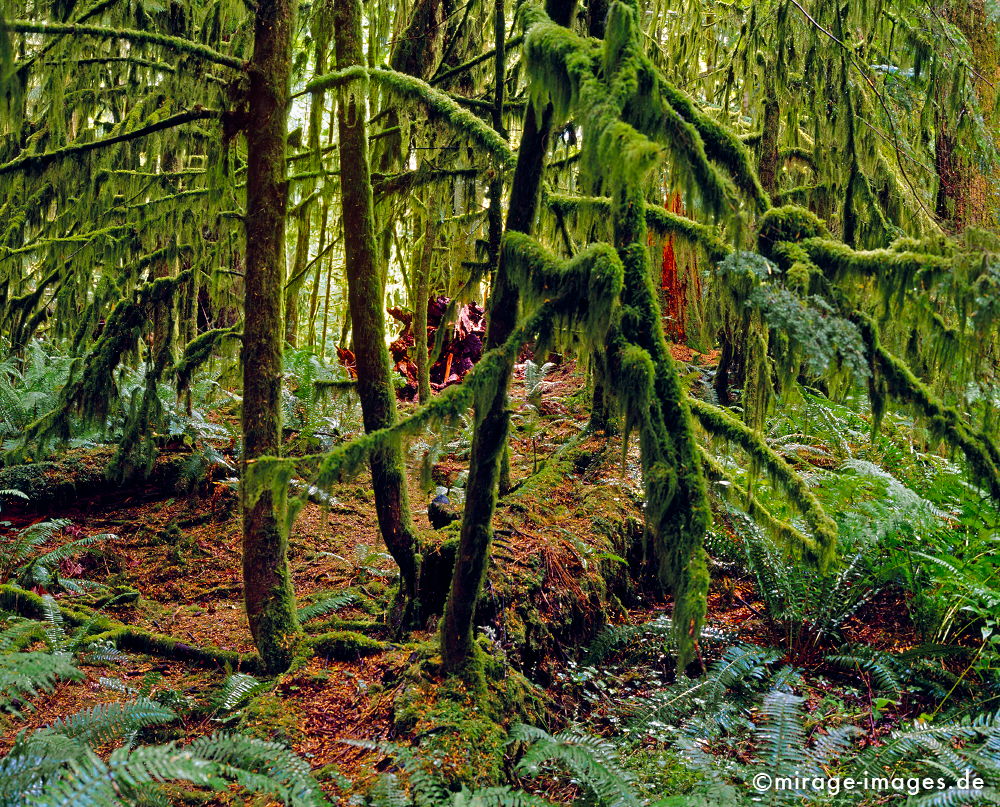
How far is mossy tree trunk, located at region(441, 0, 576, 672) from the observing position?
239 cm

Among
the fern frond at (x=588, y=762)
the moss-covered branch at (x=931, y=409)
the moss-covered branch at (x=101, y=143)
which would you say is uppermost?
the moss-covered branch at (x=101, y=143)

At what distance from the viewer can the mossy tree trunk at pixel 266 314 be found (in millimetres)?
3746

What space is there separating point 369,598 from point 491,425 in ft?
8.82

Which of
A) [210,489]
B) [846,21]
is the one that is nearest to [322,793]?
[210,489]

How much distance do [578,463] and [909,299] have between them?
13.1ft

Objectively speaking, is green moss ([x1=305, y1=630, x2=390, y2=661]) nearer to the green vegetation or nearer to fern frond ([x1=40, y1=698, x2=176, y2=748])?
the green vegetation

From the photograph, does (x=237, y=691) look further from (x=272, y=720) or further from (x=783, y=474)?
(x=783, y=474)

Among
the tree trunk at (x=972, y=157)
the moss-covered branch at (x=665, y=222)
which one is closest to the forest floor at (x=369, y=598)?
the moss-covered branch at (x=665, y=222)

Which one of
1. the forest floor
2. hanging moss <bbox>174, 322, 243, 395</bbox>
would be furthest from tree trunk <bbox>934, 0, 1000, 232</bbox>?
hanging moss <bbox>174, 322, 243, 395</bbox>

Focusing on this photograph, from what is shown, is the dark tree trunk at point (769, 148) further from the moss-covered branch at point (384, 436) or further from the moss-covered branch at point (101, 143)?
the moss-covered branch at point (384, 436)

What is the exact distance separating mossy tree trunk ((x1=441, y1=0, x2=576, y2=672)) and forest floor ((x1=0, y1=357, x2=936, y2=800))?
0.35 meters

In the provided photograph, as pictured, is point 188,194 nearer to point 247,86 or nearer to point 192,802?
point 247,86

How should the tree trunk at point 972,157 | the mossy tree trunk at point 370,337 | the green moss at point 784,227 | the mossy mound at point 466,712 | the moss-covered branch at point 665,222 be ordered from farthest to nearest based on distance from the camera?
the tree trunk at point 972,157, the mossy tree trunk at point 370,337, the mossy mound at point 466,712, the moss-covered branch at point 665,222, the green moss at point 784,227

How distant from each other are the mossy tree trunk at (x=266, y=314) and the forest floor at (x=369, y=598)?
1.29ft
